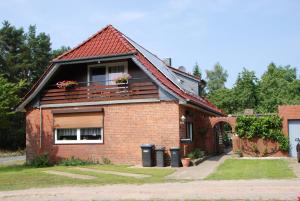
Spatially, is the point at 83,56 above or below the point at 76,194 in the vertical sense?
above

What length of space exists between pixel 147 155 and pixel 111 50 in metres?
5.81

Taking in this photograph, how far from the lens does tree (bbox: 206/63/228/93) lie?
8519 cm

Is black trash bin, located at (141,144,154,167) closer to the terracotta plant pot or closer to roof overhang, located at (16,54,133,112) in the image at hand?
the terracotta plant pot

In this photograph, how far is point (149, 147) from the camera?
2073 centimetres

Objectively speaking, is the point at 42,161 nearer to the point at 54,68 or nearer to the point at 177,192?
the point at 54,68

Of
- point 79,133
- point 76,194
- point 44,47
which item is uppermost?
point 44,47

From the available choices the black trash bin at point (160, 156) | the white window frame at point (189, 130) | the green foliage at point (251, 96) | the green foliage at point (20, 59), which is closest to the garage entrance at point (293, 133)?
the white window frame at point (189, 130)

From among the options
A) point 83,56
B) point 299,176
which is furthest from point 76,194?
point 83,56

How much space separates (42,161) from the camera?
75.7ft

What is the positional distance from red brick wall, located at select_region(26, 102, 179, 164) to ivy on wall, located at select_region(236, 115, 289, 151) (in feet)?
18.7

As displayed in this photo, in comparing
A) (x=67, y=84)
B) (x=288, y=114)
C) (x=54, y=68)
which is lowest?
(x=288, y=114)

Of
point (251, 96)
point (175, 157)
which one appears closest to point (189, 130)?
point (175, 157)

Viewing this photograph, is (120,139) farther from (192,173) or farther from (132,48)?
(192,173)

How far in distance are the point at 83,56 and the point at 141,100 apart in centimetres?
395
